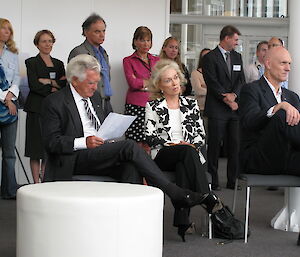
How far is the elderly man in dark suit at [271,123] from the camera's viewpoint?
18.2ft

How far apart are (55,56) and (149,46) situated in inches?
43.2

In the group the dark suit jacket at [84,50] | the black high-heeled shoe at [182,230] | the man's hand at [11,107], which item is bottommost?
the black high-heeled shoe at [182,230]

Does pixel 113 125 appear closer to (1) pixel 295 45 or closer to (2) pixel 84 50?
(1) pixel 295 45

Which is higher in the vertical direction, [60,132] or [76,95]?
[76,95]

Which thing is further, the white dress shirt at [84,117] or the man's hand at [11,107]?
the man's hand at [11,107]

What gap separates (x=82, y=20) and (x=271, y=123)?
3.65m

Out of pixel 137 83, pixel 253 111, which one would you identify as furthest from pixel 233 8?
pixel 253 111

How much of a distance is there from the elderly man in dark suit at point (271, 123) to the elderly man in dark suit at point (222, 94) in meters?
2.26

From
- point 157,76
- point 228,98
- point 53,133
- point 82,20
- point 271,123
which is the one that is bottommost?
point 53,133

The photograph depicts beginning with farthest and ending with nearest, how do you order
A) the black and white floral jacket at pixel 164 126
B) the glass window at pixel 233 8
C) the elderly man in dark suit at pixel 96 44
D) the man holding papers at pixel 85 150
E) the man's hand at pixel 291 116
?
the glass window at pixel 233 8 → the elderly man in dark suit at pixel 96 44 → the black and white floral jacket at pixel 164 126 → the man's hand at pixel 291 116 → the man holding papers at pixel 85 150

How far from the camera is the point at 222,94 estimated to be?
27.3 feet

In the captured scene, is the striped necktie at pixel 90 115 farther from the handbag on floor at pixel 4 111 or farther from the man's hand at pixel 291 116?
the handbag on floor at pixel 4 111

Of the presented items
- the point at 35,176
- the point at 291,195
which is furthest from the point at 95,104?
the point at 35,176

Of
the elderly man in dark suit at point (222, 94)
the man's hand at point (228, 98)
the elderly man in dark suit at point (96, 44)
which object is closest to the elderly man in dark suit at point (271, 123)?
the elderly man in dark suit at point (96, 44)
